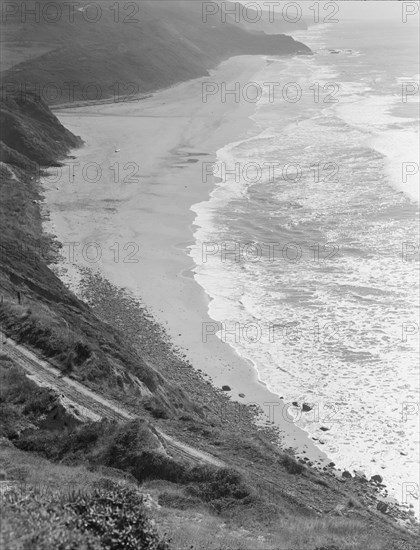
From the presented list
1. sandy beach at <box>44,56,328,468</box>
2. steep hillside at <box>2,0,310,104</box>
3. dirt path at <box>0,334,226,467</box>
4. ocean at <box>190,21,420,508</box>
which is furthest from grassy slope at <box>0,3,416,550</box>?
steep hillside at <box>2,0,310,104</box>

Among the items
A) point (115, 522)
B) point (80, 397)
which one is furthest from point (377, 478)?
point (115, 522)

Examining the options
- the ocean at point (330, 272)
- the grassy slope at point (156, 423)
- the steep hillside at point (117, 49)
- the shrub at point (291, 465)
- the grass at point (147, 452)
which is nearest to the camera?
the grass at point (147, 452)

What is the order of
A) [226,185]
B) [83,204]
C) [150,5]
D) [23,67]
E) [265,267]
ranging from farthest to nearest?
[150,5] → [23,67] → [226,185] → [83,204] → [265,267]

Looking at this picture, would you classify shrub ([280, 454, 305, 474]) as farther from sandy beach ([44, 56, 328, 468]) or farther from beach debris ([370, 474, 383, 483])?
beach debris ([370, 474, 383, 483])

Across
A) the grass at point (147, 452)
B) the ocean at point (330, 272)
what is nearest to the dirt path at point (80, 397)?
the grass at point (147, 452)

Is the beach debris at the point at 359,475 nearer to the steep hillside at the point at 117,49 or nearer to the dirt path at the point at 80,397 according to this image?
the dirt path at the point at 80,397

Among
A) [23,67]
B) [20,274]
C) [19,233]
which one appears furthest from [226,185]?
[23,67]

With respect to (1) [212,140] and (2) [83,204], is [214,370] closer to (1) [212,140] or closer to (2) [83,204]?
(2) [83,204]
